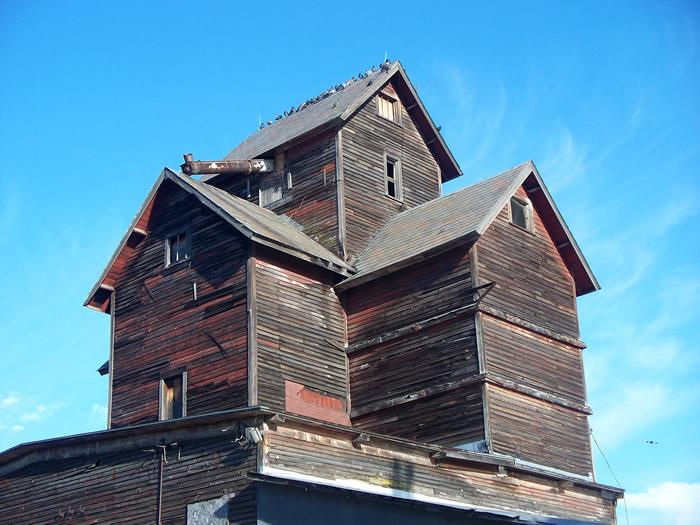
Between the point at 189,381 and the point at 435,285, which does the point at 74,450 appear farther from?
the point at 435,285

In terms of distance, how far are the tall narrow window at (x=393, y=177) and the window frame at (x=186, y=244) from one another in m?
7.87

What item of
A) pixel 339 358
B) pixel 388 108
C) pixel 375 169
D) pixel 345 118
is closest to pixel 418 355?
pixel 339 358

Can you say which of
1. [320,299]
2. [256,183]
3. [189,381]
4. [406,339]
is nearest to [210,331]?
[189,381]

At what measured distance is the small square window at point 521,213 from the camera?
3438 centimetres

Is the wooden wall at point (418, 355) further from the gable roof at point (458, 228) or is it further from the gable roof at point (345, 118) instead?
the gable roof at point (345, 118)

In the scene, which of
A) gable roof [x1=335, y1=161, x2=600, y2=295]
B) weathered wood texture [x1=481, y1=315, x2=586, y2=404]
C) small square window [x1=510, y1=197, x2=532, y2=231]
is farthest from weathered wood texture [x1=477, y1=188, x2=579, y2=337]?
weathered wood texture [x1=481, y1=315, x2=586, y2=404]

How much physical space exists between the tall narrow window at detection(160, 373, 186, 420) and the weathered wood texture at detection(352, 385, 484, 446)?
18.1 feet

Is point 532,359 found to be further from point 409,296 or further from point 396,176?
point 396,176

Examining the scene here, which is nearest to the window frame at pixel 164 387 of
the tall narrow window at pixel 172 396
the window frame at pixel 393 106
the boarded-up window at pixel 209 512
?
the tall narrow window at pixel 172 396

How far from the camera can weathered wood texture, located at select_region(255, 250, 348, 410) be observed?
101 ft

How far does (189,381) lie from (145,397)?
198cm

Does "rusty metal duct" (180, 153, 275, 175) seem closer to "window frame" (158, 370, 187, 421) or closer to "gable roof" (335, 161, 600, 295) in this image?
"gable roof" (335, 161, 600, 295)

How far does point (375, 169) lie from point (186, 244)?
7.69m

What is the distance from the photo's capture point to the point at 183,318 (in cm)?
3294
